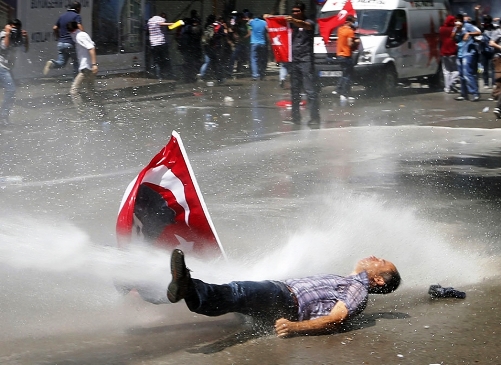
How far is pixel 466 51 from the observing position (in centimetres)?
1694

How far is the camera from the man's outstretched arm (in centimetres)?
444

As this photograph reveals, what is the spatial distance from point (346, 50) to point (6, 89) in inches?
278

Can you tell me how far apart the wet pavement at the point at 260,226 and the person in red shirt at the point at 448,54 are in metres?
3.12

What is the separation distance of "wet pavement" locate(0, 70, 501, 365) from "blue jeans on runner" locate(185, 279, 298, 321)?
0.16m

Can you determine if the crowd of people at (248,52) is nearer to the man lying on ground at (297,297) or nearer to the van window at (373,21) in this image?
the van window at (373,21)

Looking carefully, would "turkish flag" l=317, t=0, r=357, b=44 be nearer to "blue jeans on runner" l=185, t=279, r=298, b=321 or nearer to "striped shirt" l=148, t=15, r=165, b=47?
"striped shirt" l=148, t=15, r=165, b=47

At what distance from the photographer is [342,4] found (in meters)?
18.8

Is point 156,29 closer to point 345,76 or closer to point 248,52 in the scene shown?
point 248,52

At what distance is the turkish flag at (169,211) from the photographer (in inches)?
188

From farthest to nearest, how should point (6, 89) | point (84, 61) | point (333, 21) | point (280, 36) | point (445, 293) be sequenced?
point (333, 21)
point (280, 36)
point (84, 61)
point (6, 89)
point (445, 293)

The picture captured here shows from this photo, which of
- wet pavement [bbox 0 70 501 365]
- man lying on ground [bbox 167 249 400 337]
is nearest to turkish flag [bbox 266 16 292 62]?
wet pavement [bbox 0 70 501 365]

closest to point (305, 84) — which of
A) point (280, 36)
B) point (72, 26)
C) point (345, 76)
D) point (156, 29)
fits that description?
point (280, 36)

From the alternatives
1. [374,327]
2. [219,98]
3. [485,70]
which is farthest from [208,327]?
[485,70]

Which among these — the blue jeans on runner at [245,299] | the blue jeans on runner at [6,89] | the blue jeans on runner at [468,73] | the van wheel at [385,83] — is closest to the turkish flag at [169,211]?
the blue jeans on runner at [245,299]
